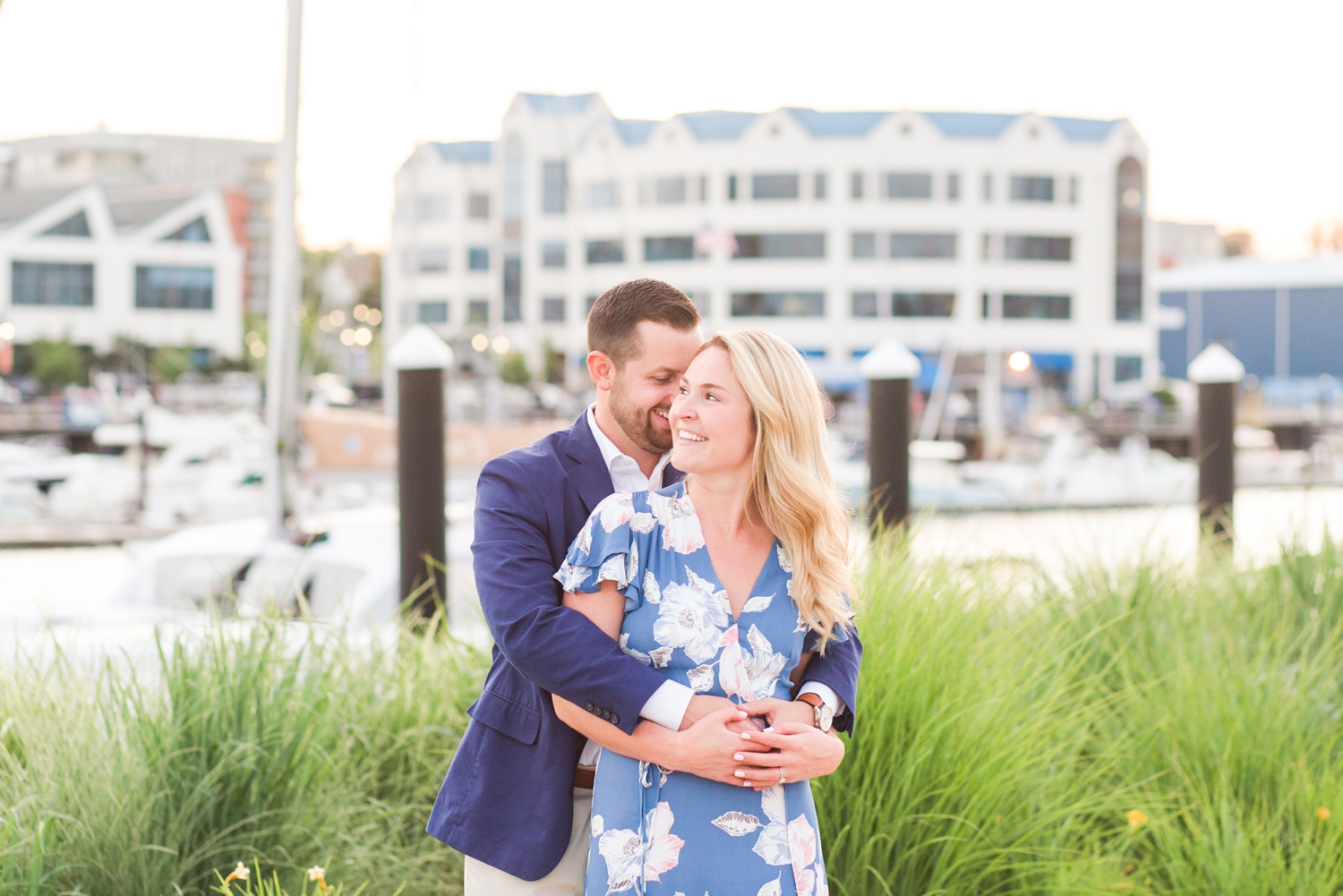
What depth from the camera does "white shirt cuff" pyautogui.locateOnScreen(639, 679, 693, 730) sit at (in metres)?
2.03

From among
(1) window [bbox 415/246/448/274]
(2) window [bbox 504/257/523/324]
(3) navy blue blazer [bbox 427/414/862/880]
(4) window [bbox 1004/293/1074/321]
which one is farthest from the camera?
(1) window [bbox 415/246/448/274]

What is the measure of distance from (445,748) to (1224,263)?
79.8m

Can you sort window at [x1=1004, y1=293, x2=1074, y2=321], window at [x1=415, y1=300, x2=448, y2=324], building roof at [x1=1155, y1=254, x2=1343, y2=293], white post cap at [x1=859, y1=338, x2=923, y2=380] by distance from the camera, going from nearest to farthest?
1. white post cap at [x1=859, y1=338, x2=923, y2=380]
2. window at [x1=1004, y1=293, x2=1074, y2=321]
3. building roof at [x1=1155, y1=254, x2=1343, y2=293]
4. window at [x1=415, y1=300, x2=448, y2=324]

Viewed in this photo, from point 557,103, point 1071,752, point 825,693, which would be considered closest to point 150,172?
point 557,103

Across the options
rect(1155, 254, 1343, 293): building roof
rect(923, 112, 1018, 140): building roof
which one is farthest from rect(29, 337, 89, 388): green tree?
rect(1155, 254, 1343, 293): building roof

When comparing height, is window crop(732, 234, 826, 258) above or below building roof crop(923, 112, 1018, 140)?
below

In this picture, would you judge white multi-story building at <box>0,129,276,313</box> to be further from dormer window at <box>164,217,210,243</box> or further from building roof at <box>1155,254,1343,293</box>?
building roof at <box>1155,254,1343,293</box>

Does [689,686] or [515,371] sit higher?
[515,371]

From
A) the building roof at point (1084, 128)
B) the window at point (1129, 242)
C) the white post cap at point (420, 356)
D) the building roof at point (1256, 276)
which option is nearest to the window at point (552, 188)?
the building roof at point (1084, 128)

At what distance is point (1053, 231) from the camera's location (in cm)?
6656

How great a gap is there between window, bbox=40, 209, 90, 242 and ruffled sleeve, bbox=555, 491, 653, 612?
6880 cm

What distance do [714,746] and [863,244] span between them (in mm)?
65441

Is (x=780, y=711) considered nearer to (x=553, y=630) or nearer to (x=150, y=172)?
(x=553, y=630)

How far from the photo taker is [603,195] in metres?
68.4
